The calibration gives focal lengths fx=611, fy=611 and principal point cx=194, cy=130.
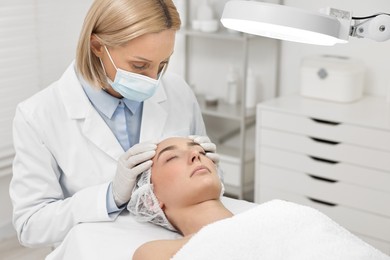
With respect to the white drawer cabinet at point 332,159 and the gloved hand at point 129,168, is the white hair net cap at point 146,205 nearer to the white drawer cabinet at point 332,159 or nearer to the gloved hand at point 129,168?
the gloved hand at point 129,168

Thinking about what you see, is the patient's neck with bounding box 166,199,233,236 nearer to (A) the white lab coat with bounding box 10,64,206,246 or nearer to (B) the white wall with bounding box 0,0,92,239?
(A) the white lab coat with bounding box 10,64,206,246

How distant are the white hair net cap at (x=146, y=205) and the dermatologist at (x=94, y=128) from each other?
0.02 meters

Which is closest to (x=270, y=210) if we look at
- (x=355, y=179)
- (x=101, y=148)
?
(x=101, y=148)

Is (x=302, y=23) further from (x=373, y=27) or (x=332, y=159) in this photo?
(x=332, y=159)

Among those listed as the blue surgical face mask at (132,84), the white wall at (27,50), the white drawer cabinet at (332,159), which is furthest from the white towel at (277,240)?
the white wall at (27,50)

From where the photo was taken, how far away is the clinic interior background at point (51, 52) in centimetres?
262

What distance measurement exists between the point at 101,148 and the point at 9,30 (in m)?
1.24

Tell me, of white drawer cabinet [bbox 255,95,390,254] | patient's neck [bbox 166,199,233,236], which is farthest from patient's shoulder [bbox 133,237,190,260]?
white drawer cabinet [bbox 255,95,390,254]

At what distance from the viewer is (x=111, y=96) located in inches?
64.0

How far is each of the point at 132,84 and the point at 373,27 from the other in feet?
2.12

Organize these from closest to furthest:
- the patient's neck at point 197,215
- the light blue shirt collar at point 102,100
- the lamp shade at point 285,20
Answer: the lamp shade at point 285,20 < the patient's neck at point 197,215 < the light blue shirt collar at point 102,100

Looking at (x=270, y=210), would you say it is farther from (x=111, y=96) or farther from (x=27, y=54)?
(x=27, y=54)

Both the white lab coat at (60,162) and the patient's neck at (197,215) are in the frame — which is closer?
the patient's neck at (197,215)

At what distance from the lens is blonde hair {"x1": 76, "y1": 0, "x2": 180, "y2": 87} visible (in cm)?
149
